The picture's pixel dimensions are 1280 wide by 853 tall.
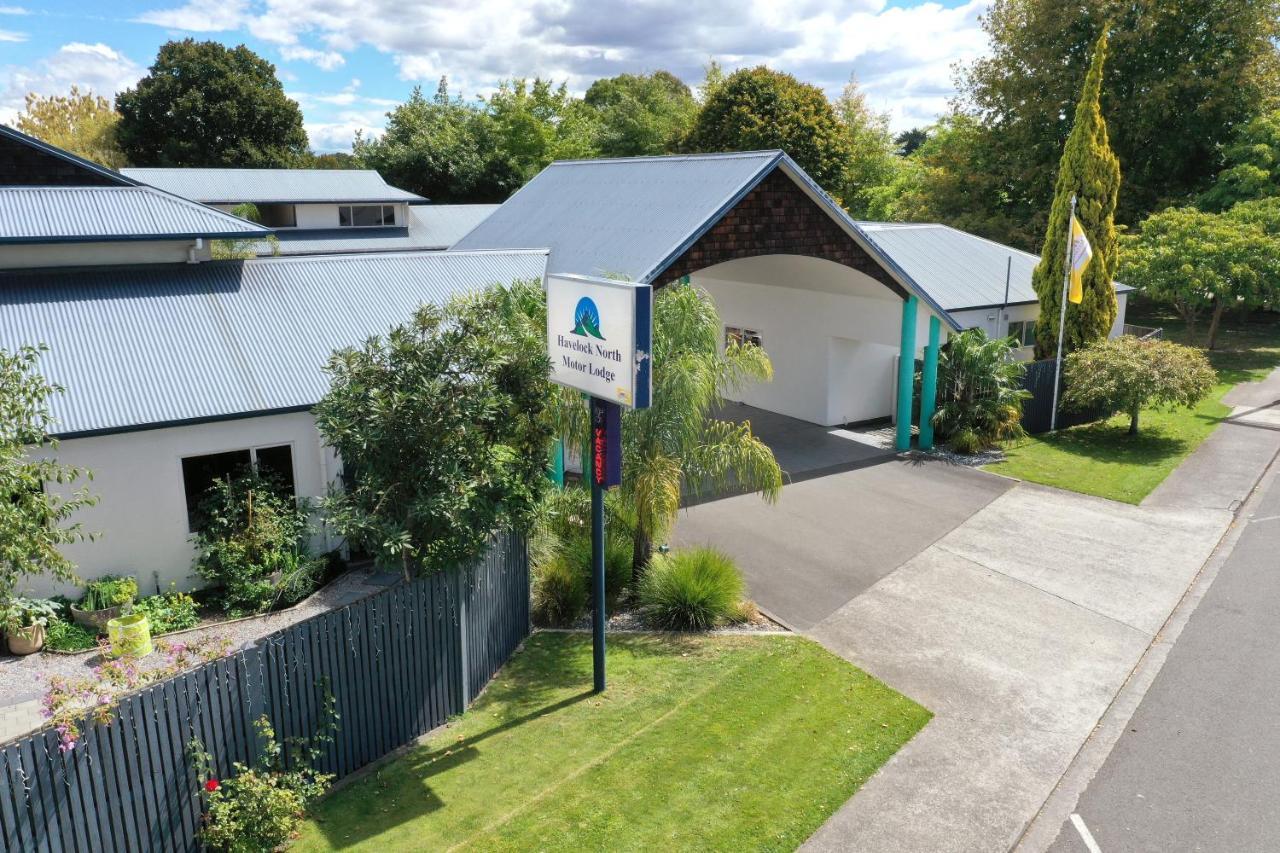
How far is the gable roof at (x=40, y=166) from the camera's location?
1783cm

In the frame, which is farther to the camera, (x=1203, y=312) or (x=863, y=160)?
(x=863, y=160)

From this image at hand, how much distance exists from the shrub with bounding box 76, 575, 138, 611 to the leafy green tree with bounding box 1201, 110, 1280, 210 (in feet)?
122

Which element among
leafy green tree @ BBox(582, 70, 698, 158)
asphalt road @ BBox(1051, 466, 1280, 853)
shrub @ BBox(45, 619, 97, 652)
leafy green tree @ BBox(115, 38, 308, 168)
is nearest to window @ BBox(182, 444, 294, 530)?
shrub @ BBox(45, 619, 97, 652)

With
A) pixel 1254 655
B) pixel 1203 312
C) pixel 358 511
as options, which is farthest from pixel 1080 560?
pixel 1203 312

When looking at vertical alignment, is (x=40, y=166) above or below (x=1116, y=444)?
above

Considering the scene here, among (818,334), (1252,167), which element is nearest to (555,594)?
(818,334)

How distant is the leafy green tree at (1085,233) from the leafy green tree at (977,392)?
3.01 m

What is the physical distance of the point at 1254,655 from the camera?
38.3 ft

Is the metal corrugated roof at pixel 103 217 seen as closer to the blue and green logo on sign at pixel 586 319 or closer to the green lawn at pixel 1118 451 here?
the blue and green logo on sign at pixel 586 319

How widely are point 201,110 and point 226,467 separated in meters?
48.4

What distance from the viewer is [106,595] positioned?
40.5 feet

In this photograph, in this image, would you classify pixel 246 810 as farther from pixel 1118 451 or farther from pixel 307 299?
pixel 1118 451

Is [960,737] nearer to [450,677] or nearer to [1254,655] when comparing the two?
[1254,655]

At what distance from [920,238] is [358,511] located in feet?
74.4
